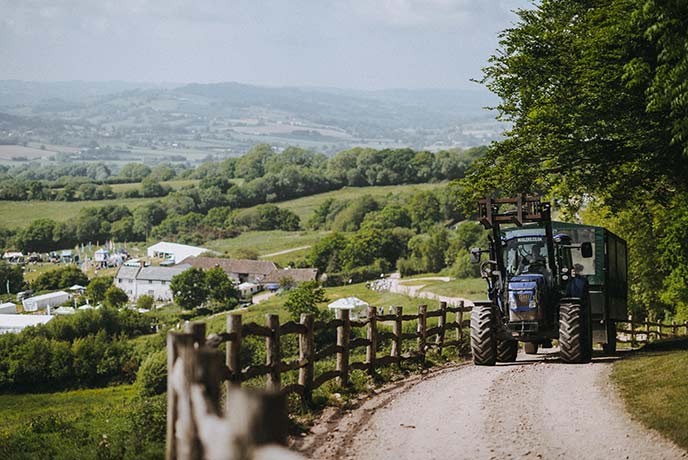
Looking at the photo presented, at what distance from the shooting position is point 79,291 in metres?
151

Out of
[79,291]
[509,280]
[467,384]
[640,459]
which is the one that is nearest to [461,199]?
[509,280]

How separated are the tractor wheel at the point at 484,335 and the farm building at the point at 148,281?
13114cm

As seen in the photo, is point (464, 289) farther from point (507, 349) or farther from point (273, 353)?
point (273, 353)

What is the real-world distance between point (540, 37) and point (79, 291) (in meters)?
134

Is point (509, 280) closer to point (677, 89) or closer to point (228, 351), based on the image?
point (677, 89)

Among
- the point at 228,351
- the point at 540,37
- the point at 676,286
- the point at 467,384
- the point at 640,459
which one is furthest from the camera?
the point at 676,286

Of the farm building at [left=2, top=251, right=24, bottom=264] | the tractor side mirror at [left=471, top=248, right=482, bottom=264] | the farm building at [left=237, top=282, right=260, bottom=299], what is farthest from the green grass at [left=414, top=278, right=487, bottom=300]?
the farm building at [left=2, top=251, right=24, bottom=264]

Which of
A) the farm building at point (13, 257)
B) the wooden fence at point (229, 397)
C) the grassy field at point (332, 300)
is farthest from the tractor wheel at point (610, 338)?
the farm building at point (13, 257)

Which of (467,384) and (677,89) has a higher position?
(677,89)

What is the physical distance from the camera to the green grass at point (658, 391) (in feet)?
36.3

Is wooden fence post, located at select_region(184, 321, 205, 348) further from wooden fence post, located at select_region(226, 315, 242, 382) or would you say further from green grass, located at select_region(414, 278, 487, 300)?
green grass, located at select_region(414, 278, 487, 300)

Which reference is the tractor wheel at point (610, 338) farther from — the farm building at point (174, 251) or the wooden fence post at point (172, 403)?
the farm building at point (174, 251)

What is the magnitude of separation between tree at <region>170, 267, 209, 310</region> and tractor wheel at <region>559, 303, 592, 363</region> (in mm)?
109446

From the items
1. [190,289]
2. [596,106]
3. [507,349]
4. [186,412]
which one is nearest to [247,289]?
[190,289]
